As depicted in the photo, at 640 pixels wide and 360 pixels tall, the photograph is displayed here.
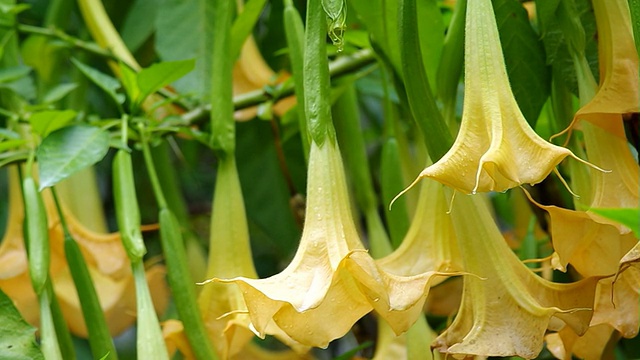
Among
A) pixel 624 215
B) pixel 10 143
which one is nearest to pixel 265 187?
pixel 10 143

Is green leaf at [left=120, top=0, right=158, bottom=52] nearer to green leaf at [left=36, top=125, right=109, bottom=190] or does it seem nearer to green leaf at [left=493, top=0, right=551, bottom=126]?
green leaf at [left=36, top=125, right=109, bottom=190]

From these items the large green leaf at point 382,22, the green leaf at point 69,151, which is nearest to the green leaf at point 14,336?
the green leaf at point 69,151

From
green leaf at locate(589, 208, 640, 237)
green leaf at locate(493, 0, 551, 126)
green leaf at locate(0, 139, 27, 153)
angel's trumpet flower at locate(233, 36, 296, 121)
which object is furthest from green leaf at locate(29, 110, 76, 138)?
green leaf at locate(589, 208, 640, 237)

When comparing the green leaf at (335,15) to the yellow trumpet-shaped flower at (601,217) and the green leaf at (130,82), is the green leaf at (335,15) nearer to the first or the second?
the yellow trumpet-shaped flower at (601,217)

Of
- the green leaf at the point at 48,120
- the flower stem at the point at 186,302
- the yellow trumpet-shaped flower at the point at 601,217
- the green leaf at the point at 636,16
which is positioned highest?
the green leaf at the point at 636,16

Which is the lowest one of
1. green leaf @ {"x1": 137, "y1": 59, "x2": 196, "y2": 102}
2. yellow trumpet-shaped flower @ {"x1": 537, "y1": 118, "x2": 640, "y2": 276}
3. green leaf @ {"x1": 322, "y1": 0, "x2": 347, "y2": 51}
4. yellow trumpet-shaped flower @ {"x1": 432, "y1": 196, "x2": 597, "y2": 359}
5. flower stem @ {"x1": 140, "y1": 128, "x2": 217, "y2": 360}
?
flower stem @ {"x1": 140, "y1": 128, "x2": 217, "y2": 360}

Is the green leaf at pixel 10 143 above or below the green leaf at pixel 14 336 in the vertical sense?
above

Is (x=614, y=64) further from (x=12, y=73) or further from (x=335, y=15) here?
(x=12, y=73)
